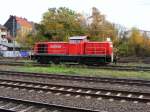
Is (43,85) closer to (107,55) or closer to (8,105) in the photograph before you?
(8,105)

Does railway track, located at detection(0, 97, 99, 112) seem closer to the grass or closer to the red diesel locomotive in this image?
the grass

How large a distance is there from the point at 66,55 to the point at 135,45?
31053 mm

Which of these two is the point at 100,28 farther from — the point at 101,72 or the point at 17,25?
the point at 17,25

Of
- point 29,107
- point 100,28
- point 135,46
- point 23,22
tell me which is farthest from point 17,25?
point 29,107

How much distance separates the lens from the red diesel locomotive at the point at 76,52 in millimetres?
31391

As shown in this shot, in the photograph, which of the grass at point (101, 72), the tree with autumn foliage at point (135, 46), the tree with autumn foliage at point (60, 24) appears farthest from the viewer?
the tree with autumn foliage at point (60, 24)

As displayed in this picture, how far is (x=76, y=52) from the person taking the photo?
32469 mm

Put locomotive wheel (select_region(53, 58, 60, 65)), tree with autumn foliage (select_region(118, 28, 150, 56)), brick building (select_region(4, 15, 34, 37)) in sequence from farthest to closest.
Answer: brick building (select_region(4, 15, 34, 37)) → tree with autumn foliage (select_region(118, 28, 150, 56)) → locomotive wheel (select_region(53, 58, 60, 65))

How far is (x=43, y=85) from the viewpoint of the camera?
54.8 feet

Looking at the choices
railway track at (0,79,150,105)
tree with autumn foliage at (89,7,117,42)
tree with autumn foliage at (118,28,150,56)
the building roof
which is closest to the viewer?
railway track at (0,79,150,105)

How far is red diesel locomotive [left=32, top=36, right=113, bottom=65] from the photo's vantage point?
1236 inches

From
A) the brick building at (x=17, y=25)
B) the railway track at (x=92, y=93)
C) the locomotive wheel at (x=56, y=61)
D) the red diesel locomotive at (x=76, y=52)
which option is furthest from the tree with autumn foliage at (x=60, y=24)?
the brick building at (x=17, y=25)

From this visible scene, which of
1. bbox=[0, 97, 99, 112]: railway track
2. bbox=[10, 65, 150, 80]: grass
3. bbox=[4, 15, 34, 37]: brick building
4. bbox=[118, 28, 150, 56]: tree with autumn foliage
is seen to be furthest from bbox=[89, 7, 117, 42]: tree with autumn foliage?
bbox=[4, 15, 34, 37]: brick building

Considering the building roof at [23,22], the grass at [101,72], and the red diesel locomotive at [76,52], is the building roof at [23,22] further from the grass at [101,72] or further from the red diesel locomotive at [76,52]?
the grass at [101,72]
